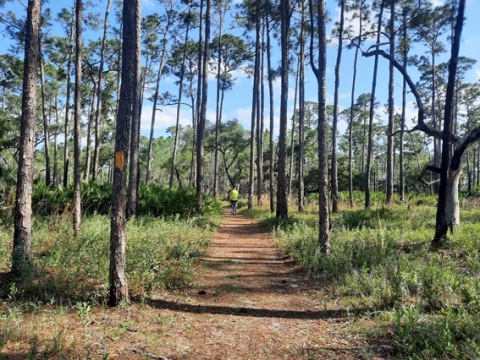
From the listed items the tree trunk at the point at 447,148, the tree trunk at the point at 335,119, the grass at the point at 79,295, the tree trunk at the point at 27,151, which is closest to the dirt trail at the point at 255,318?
the grass at the point at 79,295

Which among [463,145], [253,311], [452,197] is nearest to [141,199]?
[253,311]

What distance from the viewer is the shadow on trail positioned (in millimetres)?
4500

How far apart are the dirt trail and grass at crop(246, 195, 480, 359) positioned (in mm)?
387

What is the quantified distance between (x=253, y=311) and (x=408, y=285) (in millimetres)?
2273

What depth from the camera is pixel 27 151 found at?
5.21 meters

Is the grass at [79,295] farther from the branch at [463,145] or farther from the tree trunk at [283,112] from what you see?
the branch at [463,145]

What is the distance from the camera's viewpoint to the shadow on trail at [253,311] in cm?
450

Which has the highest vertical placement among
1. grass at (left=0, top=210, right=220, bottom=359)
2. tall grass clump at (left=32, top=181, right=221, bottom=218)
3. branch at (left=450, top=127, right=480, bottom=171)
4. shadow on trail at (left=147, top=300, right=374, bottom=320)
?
branch at (left=450, top=127, right=480, bottom=171)

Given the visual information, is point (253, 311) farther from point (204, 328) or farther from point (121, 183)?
point (121, 183)

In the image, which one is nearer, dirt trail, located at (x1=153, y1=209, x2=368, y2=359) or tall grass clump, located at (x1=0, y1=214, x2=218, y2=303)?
dirt trail, located at (x1=153, y1=209, x2=368, y2=359)

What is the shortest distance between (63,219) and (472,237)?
9709 millimetres

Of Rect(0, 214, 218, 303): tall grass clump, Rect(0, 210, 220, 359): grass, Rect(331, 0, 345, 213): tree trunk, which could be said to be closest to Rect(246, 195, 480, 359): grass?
Rect(0, 210, 220, 359): grass

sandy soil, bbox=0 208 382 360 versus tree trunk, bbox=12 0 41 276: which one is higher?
tree trunk, bbox=12 0 41 276

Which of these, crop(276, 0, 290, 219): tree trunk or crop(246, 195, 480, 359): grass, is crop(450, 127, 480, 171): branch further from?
crop(276, 0, 290, 219): tree trunk
